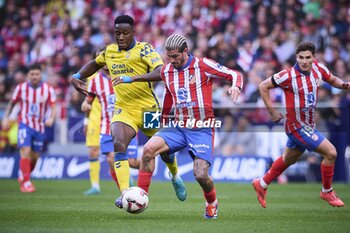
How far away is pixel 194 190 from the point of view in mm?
15500

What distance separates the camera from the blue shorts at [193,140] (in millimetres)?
9562

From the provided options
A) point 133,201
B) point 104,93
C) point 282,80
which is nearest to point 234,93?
point 133,201

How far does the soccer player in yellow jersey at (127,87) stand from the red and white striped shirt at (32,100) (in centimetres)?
488

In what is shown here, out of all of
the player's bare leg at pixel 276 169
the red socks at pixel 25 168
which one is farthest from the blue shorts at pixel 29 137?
the player's bare leg at pixel 276 169

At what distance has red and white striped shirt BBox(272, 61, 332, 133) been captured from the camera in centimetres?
1107

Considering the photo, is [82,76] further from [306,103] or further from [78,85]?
[306,103]

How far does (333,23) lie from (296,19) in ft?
3.46

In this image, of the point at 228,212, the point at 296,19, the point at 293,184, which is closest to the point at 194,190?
the point at 293,184

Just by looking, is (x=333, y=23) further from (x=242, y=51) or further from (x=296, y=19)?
(x=242, y=51)

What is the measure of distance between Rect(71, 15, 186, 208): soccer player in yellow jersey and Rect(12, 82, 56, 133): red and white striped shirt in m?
4.88

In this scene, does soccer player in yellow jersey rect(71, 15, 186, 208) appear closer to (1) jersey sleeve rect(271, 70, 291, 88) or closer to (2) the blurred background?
(1) jersey sleeve rect(271, 70, 291, 88)

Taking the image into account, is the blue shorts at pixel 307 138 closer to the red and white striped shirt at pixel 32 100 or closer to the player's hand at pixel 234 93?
the player's hand at pixel 234 93

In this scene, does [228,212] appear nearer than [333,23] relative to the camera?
Yes

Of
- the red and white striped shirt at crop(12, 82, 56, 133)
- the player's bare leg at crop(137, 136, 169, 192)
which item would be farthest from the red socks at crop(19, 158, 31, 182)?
the player's bare leg at crop(137, 136, 169, 192)
